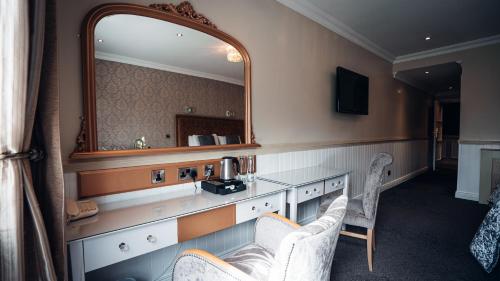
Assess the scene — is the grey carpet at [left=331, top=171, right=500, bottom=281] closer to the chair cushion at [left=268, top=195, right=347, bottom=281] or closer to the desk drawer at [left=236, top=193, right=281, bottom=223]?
the desk drawer at [left=236, top=193, right=281, bottom=223]

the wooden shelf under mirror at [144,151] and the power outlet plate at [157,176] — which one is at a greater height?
the wooden shelf under mirror at [144,151]

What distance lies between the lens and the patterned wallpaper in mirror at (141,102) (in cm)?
139

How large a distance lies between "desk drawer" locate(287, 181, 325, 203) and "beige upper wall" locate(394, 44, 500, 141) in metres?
3.57

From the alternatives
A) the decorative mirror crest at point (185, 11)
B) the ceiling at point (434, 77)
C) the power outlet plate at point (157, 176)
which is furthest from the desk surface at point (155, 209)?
the ceiling at point (434, 77)

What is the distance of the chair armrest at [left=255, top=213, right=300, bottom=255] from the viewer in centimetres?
134

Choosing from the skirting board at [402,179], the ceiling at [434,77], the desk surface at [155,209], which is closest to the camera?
the desk surface at [155,209]

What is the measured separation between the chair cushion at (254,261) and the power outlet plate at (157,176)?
0.67 m

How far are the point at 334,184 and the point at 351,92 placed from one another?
1566mm

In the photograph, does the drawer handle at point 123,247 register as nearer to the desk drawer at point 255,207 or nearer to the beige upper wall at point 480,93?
the desk drawer at point 255,207

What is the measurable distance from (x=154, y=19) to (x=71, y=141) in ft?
2.96

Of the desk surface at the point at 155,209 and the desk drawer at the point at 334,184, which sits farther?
the desk drawer at the point at 334,184

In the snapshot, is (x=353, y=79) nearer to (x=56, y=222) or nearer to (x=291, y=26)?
(x=291, y=26)

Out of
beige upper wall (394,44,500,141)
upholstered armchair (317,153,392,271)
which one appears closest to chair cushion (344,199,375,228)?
upholstered armchair (317,153,392,271)

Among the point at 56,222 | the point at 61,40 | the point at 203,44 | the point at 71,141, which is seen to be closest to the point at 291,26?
the point at 203,44
